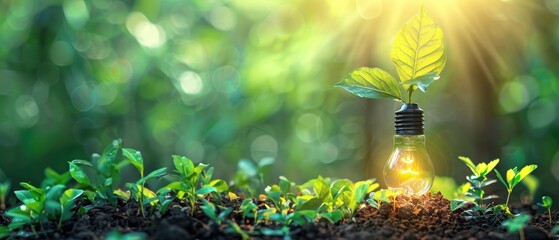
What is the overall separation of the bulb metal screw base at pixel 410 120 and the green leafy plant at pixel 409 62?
5cm

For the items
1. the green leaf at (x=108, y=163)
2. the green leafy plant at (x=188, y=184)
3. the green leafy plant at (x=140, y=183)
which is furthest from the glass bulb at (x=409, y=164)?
the green leaf at (x=108, y=163)

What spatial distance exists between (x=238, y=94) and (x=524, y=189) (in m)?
2.26

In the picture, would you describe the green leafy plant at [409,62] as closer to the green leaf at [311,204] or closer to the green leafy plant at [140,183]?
the green leaf at [311,204]

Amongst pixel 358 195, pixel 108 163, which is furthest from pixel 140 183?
pixel 358 195

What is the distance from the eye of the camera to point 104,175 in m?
1.61

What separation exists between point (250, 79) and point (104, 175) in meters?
2.80

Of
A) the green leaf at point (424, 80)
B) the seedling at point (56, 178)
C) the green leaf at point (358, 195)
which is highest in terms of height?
the green leaf at point (424, 80)

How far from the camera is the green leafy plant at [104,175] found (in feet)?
5.21

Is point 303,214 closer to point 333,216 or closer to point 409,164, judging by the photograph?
point 333,216

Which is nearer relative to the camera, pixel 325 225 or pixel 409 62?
pixel 325 225

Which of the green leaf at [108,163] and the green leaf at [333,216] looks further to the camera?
the green leaf at [108,163]

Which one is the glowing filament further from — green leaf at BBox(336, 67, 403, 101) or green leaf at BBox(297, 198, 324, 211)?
green leaf at BBox(297, 198, 324, 211)

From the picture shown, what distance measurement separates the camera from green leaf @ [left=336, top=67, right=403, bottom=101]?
5.78 ft

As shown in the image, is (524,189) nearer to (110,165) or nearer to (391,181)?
(391,181)
